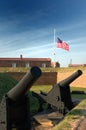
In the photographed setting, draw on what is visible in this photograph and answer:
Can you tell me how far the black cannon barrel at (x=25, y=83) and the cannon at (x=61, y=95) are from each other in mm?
5685

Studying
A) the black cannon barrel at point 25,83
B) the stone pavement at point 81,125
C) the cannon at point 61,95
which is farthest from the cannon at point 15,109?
the cannon at point 61,95

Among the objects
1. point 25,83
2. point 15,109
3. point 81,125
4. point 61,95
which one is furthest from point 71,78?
point 25,83

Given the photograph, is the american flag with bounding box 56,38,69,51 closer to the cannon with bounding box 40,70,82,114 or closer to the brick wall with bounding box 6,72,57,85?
the brick wall with bounding box 6,72,57,85

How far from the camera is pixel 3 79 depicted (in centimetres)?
2041

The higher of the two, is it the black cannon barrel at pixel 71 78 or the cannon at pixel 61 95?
the black cannon barrel at pixel 71 78

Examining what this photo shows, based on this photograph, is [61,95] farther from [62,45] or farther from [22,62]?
[22,62]

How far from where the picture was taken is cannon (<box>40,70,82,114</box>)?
12578 mm

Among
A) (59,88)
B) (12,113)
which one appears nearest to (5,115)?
(12,113)

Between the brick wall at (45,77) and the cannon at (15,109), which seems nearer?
the cannon at (15,109)

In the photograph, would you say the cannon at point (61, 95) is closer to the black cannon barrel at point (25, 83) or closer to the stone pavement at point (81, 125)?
the stone pavement at point (81, 125)

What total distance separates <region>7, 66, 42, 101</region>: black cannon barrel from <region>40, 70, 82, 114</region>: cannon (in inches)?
224

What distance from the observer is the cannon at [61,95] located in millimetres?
12578

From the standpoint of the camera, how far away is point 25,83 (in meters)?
6.53

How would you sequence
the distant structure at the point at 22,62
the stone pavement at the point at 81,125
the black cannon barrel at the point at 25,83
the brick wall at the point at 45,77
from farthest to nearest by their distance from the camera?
the distant structure at the point at 22,62 < the brick wall at the point at 45,77 < the stone pavement at the point at 81,125 < the black cannon barrel at the point at 25,83
